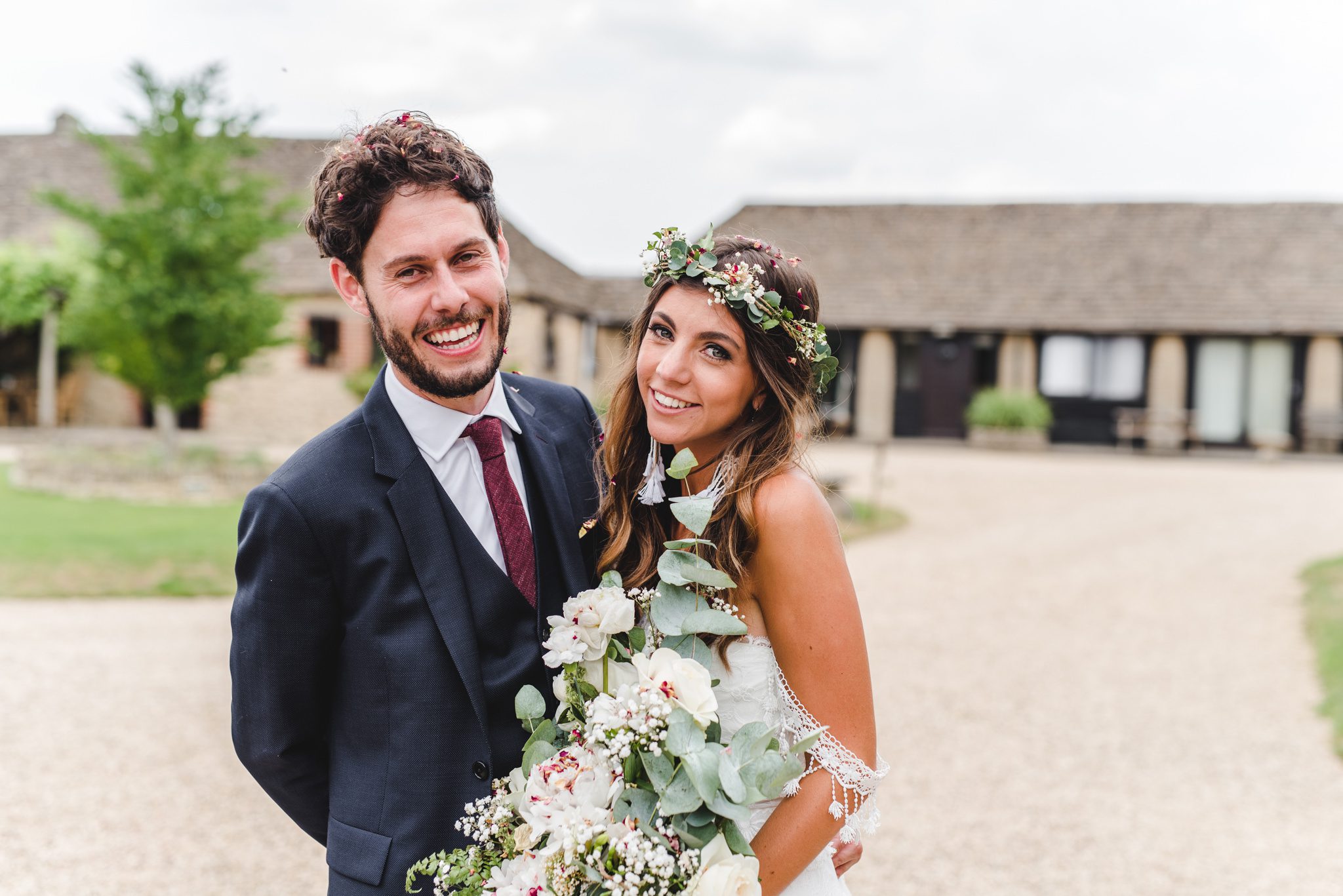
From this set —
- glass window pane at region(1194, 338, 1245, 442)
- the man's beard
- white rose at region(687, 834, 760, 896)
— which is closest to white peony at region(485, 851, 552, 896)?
white rose at region(687, 834, 760, 896)

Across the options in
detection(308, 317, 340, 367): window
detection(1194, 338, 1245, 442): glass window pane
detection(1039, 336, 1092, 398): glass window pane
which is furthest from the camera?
detection(1039, 336, 1092, 398): glass window pane

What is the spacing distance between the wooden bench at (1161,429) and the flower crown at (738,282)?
83.6 ft

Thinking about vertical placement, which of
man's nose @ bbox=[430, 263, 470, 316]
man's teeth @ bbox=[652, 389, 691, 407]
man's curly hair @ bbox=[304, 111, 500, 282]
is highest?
man's curly hair @ bbox=[304, 111, 500, 282]

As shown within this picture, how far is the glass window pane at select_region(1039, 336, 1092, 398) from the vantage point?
27078 mm

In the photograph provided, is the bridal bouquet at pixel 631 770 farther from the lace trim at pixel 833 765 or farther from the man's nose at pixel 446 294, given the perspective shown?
the man's nose at pixel 446 294

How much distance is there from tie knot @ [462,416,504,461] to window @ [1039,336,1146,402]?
26879 millimetres

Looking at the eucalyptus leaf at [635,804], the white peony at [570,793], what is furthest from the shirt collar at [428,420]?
the eucalyptus leaf at [635,804]

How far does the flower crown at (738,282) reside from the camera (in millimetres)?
2322

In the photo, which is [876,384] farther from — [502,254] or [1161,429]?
[502,254]

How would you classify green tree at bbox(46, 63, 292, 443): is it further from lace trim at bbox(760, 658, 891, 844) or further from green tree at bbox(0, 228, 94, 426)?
lace trim at bbox(760, 658, 891, 844)

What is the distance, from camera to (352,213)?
2.22 meters

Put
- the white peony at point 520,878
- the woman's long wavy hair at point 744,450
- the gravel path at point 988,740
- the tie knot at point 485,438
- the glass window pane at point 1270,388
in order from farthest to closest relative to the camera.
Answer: the glass window pane at point 1270,388 < the gravel path at point 988,740 < the tie knot at point 485,438 < the woman's long wavy hair at point 744,450 < the white peony at point 520,878

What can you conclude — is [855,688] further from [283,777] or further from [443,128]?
[443,128]

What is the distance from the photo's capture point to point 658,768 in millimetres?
1938
